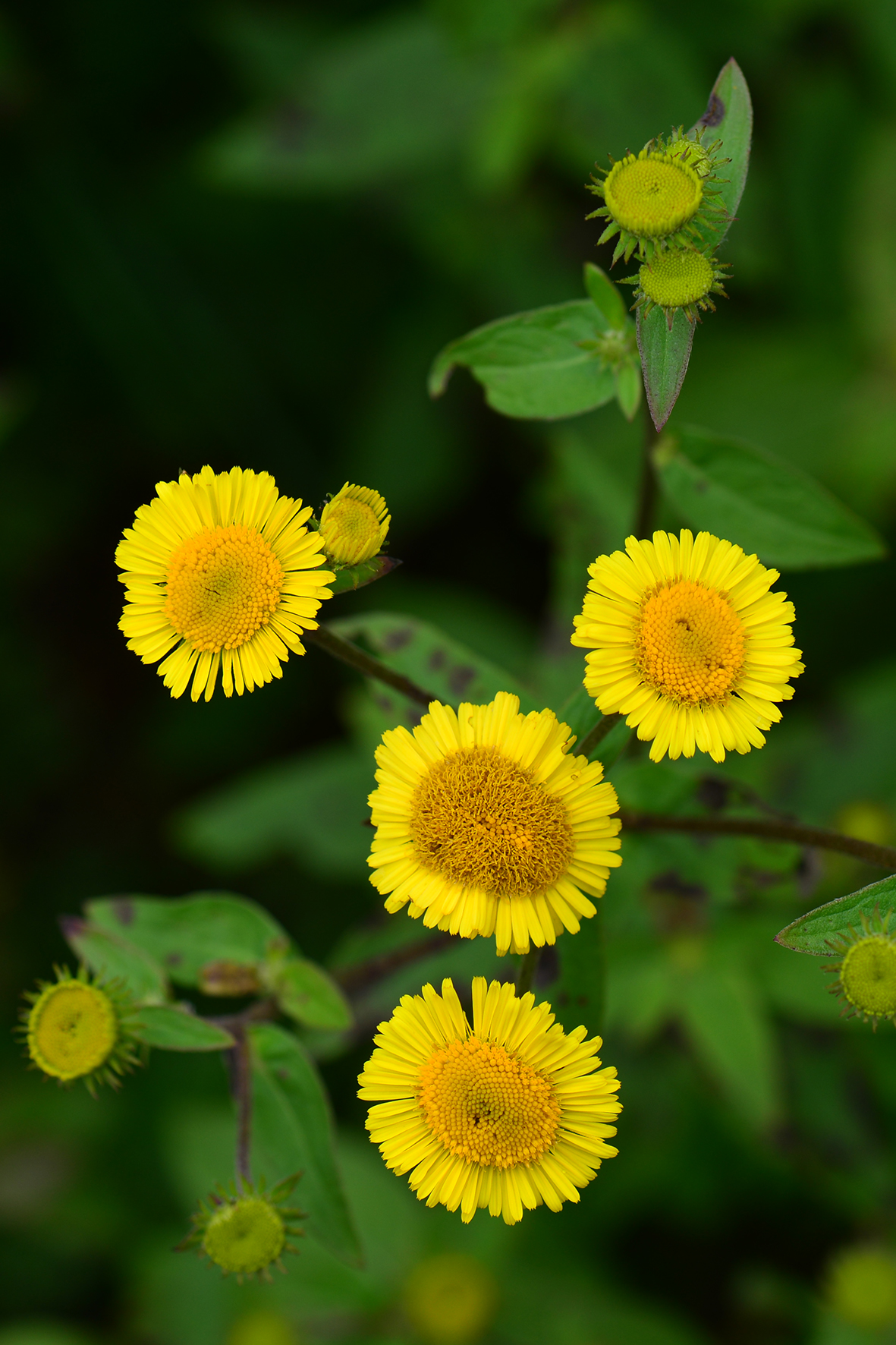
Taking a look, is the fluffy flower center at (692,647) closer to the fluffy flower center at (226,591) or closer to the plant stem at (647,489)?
the fluffy flower center at (226,591)

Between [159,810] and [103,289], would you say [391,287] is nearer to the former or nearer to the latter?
[103,289]

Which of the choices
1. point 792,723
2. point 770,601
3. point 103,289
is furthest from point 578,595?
Answer: point 103,289

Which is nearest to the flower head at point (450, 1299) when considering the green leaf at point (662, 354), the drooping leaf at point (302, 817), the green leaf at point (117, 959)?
the drooping leaf at point (302, 817)

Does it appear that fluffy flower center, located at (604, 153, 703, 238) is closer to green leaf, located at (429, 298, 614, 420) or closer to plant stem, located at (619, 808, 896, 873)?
green leaf, located at (429, 298, 614, 420)

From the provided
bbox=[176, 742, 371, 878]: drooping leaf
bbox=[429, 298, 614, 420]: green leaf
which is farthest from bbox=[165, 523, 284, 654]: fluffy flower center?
bbox=[176, 742, 371, 878]: drooping leaf

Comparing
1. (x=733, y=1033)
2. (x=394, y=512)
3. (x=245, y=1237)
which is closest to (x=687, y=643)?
(x=245, y=1237)

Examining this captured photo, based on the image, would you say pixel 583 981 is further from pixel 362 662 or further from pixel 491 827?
pixel 362 662
